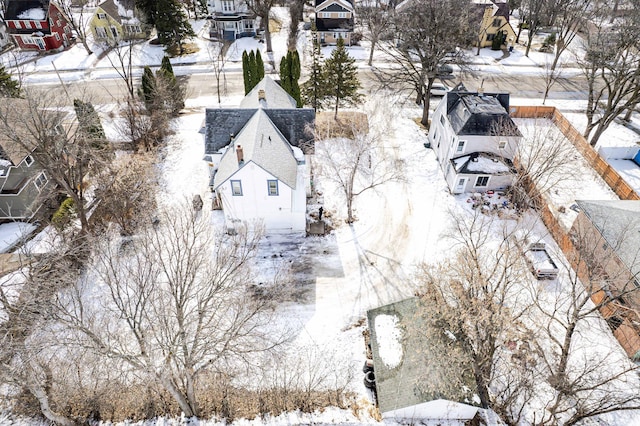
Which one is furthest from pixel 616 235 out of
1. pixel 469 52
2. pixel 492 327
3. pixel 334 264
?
pixel 469 52

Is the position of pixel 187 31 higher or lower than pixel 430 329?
higher

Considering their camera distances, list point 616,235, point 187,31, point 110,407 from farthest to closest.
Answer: point 187,31, point 616,235, point 110,407

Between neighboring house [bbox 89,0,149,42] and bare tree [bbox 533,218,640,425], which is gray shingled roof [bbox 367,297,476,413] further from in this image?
neighboring house [bbox 89,0,149,42]

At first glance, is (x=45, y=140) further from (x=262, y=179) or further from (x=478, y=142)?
(x=478, y=142)

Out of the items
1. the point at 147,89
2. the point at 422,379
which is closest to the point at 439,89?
the point at 147,89

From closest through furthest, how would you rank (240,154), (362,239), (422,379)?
(422,379) < (240,154) < (362,239)

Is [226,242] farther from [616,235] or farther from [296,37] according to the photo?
[296,37]
